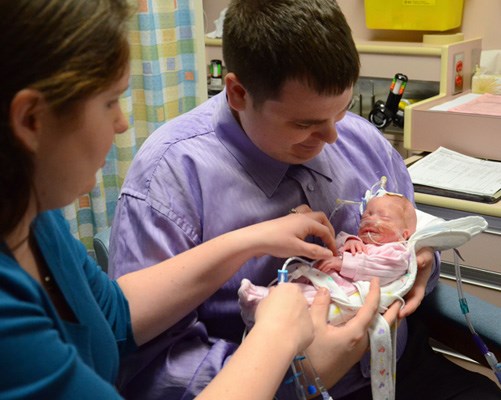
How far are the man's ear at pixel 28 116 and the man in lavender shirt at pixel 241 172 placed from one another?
0.48m

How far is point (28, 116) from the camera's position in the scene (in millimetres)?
669

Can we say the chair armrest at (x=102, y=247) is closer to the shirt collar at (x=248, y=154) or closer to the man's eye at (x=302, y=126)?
the shirt collar at (x=248, y=154)

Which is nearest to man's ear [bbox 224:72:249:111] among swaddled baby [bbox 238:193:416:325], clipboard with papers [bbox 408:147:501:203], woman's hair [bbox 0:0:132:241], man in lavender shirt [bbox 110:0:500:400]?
man in lavender shirt [bbox 110:0:500:400]

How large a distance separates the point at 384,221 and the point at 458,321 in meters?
0.31

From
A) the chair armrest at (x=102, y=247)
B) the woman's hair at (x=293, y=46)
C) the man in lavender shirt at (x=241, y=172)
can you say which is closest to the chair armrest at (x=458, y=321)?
the man in lavender shirt at (x=241, y=172)

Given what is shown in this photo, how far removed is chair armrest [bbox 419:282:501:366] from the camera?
4.42 feet

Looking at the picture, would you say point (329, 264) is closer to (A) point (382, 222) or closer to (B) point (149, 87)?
(A) point (382, 222)

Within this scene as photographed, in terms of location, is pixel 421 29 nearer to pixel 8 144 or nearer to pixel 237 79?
pixel 237 79

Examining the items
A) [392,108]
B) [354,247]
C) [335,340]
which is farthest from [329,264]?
[392,108]

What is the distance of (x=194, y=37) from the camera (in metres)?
2.63

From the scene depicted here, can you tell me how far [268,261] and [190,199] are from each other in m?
0.20

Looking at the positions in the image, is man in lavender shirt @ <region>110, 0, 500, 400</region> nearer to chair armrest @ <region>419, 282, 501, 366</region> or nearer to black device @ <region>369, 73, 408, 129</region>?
chair armrest @ <region>419, 282, 501, 366</region>

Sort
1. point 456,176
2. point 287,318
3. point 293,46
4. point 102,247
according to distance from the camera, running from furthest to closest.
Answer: point 456,176
point 102,247
point 293,46
point 287,318

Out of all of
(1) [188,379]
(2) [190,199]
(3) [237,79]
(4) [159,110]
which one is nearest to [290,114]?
(3) [237,79]
